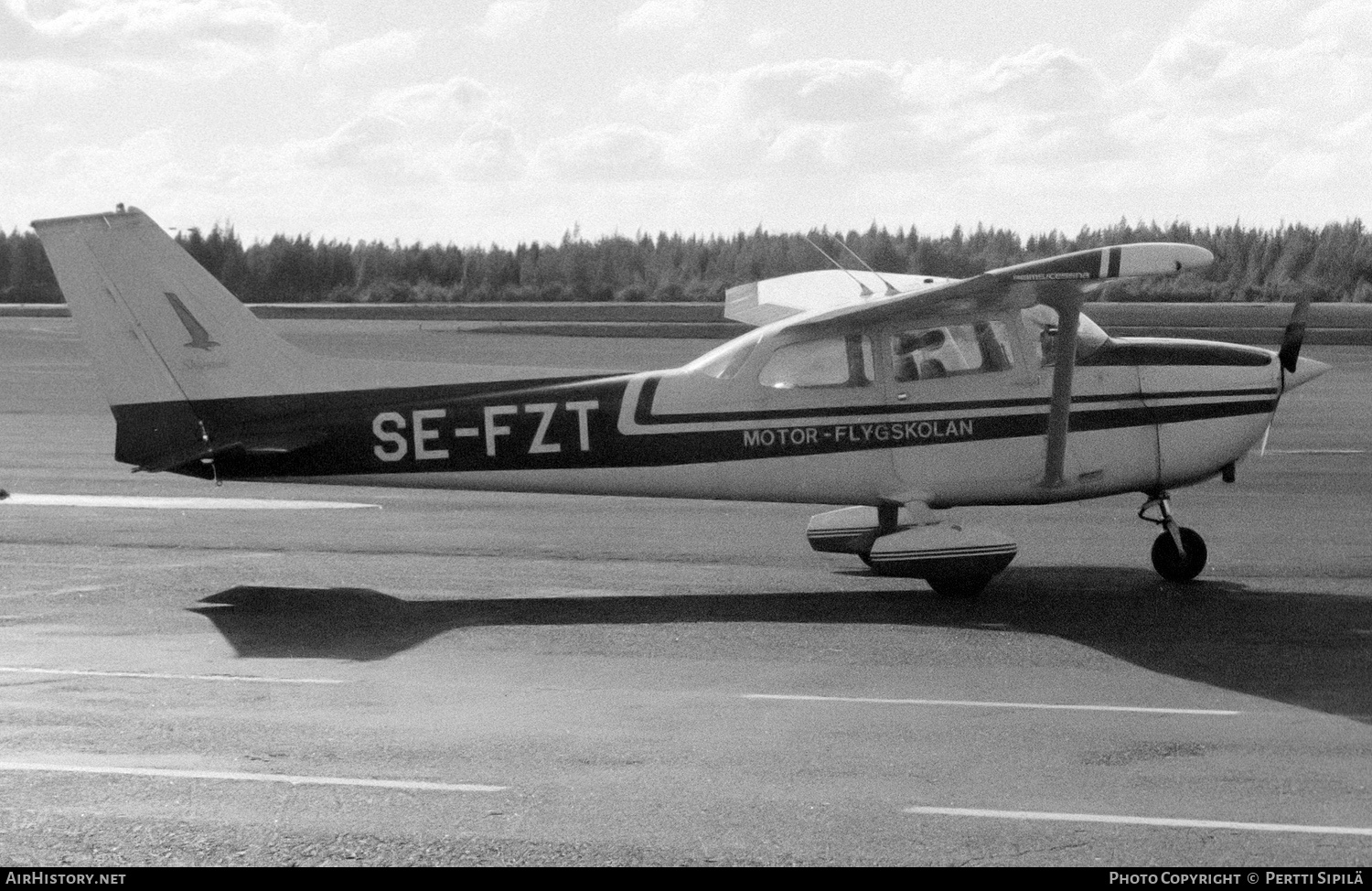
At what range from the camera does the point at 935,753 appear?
7691mm

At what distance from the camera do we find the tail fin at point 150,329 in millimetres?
12023

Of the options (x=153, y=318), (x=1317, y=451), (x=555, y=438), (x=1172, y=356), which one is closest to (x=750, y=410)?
(x=555, y=438)

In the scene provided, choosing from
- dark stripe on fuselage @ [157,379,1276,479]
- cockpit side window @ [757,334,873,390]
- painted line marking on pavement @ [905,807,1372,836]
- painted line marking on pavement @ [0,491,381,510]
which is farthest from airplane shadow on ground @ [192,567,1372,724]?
painted line marking on pavement @ [0,491,381,510]

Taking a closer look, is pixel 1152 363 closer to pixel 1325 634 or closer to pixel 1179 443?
pixel 1179 443

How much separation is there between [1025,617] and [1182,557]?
71.9 inches

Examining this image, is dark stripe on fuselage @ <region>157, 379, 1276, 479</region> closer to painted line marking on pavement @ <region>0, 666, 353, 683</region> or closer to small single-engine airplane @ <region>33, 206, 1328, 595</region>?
small single-engine airplane @ <region>33, 206, 1328, 595</region>

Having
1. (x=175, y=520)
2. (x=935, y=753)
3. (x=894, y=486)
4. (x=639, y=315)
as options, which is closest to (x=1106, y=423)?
(x=894, y=486)

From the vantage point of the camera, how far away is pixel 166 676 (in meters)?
9.56

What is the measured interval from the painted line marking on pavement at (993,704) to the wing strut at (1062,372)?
12.6 feet

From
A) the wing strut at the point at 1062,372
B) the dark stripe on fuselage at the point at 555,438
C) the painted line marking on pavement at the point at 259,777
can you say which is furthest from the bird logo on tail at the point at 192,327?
the wing strut at the point at 1062,372

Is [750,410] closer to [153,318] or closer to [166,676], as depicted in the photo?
[153,318]

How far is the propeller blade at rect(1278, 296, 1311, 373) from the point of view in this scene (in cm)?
1258

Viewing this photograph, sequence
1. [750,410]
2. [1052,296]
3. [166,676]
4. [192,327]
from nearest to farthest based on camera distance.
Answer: [166,676], [1052,296], [192,327], [750,410]

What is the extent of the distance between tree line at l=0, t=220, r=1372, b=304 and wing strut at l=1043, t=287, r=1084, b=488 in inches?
1478
